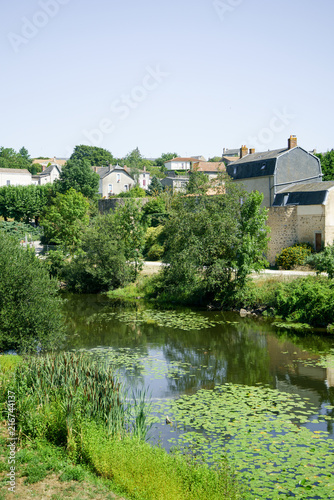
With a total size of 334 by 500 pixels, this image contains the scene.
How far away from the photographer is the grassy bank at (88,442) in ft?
26.2

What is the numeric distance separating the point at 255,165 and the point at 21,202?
29.5 metres

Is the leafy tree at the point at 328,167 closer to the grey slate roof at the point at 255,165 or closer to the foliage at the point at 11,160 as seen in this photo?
the grey slate roof at the point at 255,165

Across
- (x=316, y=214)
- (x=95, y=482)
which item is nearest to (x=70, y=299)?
(x=316, y=214)

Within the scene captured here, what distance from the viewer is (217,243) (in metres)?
26.8

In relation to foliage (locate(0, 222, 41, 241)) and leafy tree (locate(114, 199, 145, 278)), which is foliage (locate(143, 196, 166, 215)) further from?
leafy tree (locate(114, 199, 145, 278))

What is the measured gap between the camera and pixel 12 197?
57.2 metres

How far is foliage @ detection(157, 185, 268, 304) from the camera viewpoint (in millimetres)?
26219

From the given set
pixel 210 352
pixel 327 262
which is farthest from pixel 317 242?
pixel 210 352

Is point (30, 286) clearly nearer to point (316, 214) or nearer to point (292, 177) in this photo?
point (316, 214)

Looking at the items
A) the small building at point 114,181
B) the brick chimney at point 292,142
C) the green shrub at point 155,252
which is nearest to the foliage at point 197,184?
the green shrub at point 155,252

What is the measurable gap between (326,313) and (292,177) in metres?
21.3

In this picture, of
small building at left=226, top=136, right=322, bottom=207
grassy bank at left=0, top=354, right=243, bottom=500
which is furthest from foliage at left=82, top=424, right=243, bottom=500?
small building at left=226, top=136, right=322, bottom=207

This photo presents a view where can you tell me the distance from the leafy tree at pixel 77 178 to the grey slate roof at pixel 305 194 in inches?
1122

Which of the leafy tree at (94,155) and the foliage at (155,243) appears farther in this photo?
the leafy tree at (94,155)
